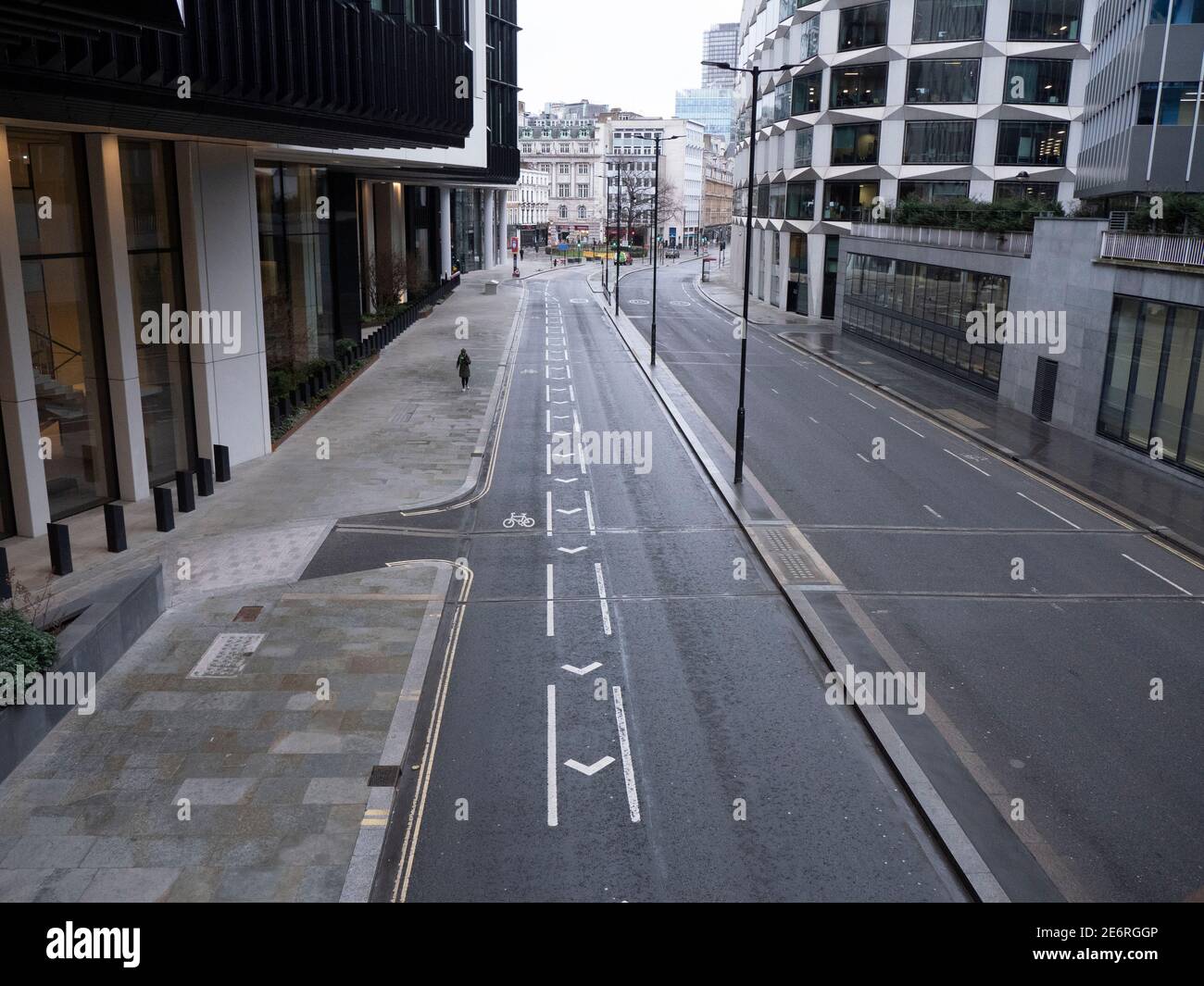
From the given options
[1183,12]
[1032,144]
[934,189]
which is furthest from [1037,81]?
[1183,12]

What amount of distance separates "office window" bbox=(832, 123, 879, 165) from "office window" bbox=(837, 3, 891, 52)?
4.62 metres

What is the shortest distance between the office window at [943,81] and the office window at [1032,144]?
2.80 meters

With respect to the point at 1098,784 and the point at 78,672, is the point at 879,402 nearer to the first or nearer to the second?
the point at 1098,784

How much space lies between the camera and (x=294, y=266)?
119ft

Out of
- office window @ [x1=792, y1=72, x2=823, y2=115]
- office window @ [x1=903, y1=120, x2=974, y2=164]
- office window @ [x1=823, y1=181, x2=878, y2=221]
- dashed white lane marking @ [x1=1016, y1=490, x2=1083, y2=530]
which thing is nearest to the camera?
dashed white lane marking @ [x1=1016, y1=490, x2=1083, y2=530]

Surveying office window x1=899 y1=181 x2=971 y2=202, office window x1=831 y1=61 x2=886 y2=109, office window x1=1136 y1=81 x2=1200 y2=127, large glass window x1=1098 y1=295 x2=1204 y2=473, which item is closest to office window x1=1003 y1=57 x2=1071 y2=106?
office window x1=899 y1=181 x2=971 y2=202

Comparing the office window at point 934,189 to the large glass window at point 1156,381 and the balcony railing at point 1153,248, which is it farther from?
the large glass window at point 1156,381

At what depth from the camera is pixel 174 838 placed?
1058 cm

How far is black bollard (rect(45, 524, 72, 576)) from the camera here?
58.4 feet

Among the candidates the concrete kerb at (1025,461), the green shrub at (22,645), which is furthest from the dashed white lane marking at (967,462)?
the green shrub at (22,645)

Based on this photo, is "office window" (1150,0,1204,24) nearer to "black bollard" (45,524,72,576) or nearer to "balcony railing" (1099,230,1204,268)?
"balcony railing" (1099,230,1204,268)

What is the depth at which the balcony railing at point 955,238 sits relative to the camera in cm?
3581

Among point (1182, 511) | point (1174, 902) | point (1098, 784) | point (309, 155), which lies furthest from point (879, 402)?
point (1174, 902)
